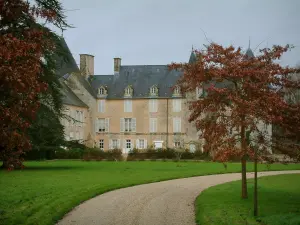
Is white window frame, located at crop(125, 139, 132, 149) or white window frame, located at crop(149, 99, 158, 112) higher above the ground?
white window frame, located at crop(149, 99, 158, 112)

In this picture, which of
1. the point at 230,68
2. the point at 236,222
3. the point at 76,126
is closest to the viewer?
the point at 236,222

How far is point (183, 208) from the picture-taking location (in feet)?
37.2

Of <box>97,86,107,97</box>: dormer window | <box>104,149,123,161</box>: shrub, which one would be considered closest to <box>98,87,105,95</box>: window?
<box>97,86,107,97</box>: dormer window

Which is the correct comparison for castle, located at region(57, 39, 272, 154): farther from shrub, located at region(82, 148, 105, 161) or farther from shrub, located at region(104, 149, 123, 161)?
shrub, located at region(104, 149, 123, 161)

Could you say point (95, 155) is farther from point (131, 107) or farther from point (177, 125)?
point (177, 125)

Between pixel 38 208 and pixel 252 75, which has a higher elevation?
pixel 252 75

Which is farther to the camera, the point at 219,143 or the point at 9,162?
the point at 219,143

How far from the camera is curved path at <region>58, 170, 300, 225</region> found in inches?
376

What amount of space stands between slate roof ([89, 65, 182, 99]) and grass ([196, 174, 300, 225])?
32042 millimetres

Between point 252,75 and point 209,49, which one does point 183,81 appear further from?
point 252,75

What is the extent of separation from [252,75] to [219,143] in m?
2.06

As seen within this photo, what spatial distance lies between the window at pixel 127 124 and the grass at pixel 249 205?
32369mm

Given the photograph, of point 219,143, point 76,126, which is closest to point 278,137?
point 219,143

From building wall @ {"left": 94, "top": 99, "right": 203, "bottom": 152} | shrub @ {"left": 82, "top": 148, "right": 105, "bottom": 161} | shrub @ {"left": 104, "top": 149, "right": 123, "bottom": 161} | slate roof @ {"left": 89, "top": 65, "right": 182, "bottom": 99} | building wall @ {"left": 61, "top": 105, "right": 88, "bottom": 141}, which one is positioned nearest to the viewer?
Answer: shrub @ {"left": 82, "top": 148, "right": 105, "bottom": 161}
